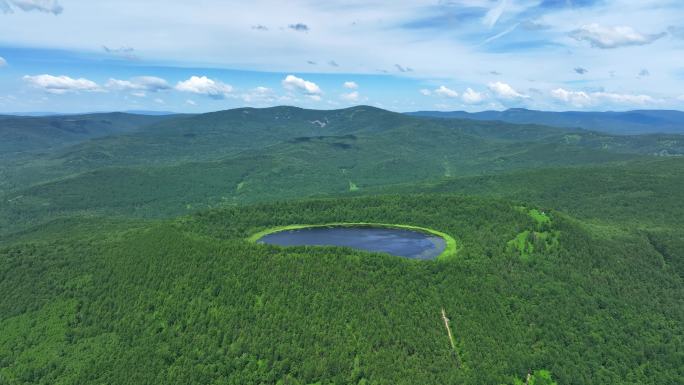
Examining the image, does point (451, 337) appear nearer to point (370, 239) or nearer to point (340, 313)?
point (340, 313)

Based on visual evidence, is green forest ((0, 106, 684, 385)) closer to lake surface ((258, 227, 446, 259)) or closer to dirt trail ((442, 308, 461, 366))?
dirt trail ((442, 308, 461, 366))

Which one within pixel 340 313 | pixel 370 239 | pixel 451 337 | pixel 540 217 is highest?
pixel 540 217

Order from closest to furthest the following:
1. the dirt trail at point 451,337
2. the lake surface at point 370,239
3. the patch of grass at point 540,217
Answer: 1. the dirt trail at point 451,337
2. the lake surface at point 370,239
3. the patch of grass at point 540,217

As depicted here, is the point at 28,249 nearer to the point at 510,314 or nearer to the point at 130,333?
the point at 130,333

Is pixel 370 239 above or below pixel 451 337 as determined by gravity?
above

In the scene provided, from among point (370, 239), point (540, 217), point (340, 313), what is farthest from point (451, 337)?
point (540, 217)

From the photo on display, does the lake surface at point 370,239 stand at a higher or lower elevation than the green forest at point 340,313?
higher

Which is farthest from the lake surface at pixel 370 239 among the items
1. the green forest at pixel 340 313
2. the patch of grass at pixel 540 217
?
the patch of grass at pixel 540 217

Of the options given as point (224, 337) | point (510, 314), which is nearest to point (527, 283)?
point (510, 314)

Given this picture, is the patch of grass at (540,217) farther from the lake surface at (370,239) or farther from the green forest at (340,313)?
the lake surface at (370,239)
